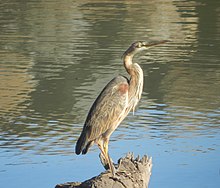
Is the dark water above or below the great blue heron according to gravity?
below

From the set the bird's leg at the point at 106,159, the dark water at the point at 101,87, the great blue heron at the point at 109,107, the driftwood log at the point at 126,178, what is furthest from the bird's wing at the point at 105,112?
the dark water at the point at 101,87

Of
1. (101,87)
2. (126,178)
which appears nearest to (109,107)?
(126,178)

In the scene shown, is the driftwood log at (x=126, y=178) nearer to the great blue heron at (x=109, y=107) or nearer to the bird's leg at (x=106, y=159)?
the bird's leg at (x=106, y=159)

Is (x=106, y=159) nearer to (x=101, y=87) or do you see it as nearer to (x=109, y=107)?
(x=109, y=107)

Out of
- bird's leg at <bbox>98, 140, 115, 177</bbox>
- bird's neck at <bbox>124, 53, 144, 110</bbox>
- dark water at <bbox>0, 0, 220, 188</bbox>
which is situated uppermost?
bird's neck at <bbox>124, 53, 144, 110</bbox>

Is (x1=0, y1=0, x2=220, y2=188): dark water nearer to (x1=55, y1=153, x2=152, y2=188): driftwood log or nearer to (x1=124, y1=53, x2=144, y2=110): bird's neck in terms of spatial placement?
(x1=124, y1=53, x2=144, y2=110): bird's neck

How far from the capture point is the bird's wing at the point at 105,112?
826 centimetres

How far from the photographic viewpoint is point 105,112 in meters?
8.30

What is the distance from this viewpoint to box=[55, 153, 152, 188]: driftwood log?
7602mm

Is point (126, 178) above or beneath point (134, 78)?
beneath

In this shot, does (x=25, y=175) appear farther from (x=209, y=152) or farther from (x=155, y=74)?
(x=155, y=74)

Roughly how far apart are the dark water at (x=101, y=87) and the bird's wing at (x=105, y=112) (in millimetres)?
1725

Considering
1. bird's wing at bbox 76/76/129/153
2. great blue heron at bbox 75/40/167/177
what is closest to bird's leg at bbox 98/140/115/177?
great blue heron at bbox 75/40/167/177

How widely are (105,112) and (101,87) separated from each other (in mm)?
6906
